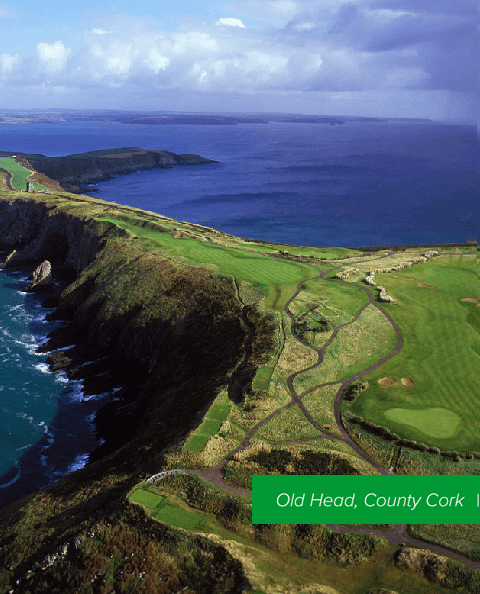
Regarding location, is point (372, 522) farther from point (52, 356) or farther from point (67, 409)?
point (52, 356)

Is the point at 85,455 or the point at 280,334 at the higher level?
the point at 280,334

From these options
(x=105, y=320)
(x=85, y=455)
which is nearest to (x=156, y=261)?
(x=105, y=320)

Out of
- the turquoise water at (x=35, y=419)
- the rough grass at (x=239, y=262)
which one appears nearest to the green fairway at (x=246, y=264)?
the rough grass at (x=239, y=262)

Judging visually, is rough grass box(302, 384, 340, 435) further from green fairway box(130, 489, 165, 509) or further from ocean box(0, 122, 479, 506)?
ocean box(0, 122, 479, 506)

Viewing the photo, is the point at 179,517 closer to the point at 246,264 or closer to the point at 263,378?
the point at 263,378

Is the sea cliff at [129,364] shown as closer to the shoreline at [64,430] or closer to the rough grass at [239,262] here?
the shoreline at [64,430]

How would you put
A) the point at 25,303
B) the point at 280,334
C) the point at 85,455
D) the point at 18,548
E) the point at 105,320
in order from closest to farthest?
1. the point at 18,548
2. the point at 85,455
3. the point at 280,334
4. the point at 105,320
5. the point at 25,303
